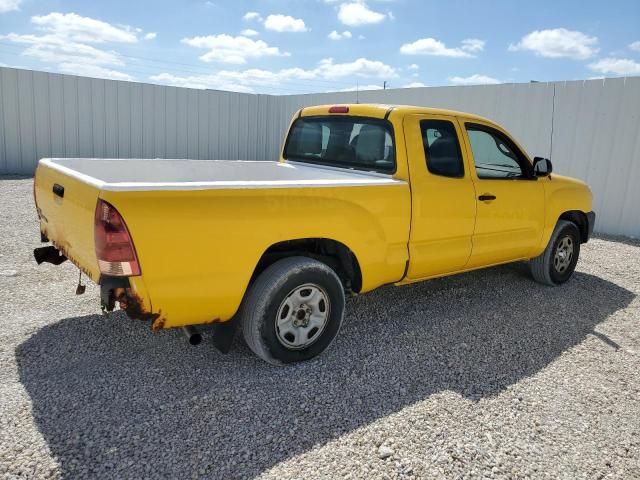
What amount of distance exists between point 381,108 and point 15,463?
3410mm

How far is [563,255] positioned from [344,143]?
301 cm

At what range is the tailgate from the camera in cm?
285

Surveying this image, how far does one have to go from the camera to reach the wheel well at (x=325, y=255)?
3.50m

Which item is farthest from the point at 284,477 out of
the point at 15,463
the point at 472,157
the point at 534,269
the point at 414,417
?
the point at 534,269

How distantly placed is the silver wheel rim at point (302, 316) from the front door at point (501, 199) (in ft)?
5.65

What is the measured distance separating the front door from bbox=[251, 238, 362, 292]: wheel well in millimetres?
1344

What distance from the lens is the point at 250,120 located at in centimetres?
1684

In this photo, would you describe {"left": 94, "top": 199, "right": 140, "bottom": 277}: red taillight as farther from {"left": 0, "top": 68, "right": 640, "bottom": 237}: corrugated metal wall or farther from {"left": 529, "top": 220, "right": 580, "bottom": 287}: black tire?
{"left": 0, "top": 68, "right": 640, "bottom": 237}: corrugated metal wall

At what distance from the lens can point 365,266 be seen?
12.3 ft

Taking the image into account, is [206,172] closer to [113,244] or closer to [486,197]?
[113,244]

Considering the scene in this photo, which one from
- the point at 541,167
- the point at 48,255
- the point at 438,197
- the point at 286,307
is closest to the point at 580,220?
the point at 541,167

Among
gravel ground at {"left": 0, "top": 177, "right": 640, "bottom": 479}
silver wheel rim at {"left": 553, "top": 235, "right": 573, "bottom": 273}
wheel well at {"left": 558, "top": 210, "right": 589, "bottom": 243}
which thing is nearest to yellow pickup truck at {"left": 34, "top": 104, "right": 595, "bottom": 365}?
silver wheel rim at {"left": 553, "top": 235, "right": 573, "bottom": 273}

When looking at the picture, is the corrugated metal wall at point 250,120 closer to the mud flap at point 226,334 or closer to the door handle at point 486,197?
the door handle at point 486,197

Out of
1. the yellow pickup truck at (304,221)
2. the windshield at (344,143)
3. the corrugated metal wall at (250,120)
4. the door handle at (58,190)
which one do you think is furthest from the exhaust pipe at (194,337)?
the corrugated metal wall at (250,120)
